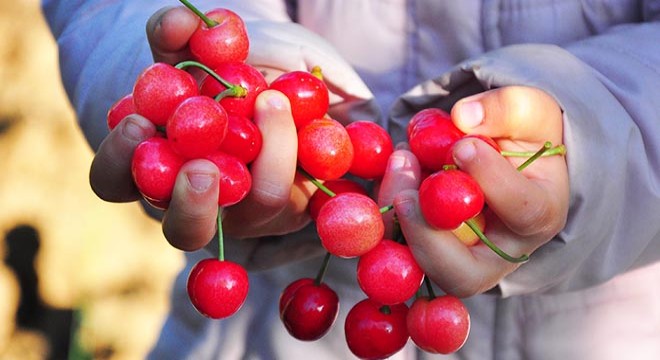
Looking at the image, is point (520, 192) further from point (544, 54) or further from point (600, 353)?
point (600, 353)

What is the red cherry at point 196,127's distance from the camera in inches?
19.5

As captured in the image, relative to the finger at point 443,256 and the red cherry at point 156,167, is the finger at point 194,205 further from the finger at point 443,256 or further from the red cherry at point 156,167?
the finger at point 443,256

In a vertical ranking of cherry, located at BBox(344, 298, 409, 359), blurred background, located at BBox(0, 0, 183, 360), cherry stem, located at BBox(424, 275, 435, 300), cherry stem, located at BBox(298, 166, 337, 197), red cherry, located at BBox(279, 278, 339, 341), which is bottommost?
blurred background, located at BBox(0, 0, 183, 360)

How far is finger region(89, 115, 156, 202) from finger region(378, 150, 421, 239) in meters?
0.17

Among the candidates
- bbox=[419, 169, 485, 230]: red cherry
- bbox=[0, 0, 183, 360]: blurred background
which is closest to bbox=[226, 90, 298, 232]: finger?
bbox=[419, 169, 485, 230]: red cherry

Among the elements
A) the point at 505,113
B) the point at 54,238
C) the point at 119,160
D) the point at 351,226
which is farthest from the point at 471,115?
A: the point at 54,238

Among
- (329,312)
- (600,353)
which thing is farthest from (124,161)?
(600,353)

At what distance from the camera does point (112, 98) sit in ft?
2.64

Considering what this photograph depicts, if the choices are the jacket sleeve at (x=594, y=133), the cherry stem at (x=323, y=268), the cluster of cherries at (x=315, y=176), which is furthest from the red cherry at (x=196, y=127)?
the jacket sleeve at (x=594, y=133)

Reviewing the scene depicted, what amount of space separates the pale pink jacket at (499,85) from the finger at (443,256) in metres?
0.10

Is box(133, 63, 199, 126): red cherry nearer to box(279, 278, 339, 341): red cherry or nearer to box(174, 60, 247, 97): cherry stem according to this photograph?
box(174, 60, 247, 97): cherry stem

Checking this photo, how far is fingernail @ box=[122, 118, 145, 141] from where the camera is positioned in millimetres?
536

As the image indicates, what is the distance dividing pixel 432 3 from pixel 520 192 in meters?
0.32

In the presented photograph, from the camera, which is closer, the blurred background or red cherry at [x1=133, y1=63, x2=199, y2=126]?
red cherry at [x1=133, y1=63, x2=199, y2=126]
